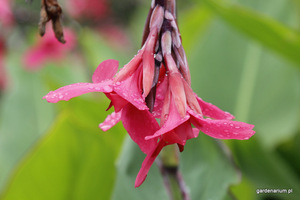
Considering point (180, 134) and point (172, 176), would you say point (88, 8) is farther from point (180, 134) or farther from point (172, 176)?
point (180, 134)

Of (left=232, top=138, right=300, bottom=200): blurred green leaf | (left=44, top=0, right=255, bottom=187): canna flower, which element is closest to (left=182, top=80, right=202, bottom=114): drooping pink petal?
(left=44, top=0, right=255, bottom=187): canna flower

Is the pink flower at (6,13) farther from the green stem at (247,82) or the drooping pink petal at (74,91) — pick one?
the drooping pink petal at (74,91)

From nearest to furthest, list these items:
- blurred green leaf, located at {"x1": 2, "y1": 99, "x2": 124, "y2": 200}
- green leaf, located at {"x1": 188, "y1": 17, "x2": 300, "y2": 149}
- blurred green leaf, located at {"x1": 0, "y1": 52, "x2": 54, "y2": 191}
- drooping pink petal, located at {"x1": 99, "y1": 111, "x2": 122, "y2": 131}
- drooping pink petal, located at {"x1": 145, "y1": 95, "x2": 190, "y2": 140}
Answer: drooping pink petal, located at {"x1": 145, "y1": 95, "x2": 190, "y2": 140} → drooping pink petal, located at {"x1": 99, "y1": 111, "x2": 122, "y2": 131} → blurred green leaf, located at {"x1": 2, "y1": 99, "x2": 124, "y2": 200} → green leaf, located at {"x1": 188, "y1": 17, "x2": 300, "y2": 149} → blurred green leaf, located at {"x1": 0, "y1": 52, "x2": 54, "y2": 191}

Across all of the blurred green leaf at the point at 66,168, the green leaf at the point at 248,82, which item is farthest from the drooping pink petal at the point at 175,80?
the green leaf at the point at 248,82

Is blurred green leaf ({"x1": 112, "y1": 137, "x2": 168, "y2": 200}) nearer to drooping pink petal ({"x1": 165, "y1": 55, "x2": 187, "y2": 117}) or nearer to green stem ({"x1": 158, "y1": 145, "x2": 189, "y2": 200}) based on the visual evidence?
green stem ({"x1": 158, "y1": 145, "x2": 189, "y2": 200})

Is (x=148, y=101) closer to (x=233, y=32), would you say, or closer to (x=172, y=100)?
(x=172, y=100)

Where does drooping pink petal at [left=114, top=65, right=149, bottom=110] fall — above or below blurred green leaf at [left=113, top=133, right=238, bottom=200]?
above

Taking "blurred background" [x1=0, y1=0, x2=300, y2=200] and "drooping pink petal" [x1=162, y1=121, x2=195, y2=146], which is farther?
"blurred background" [x1=0, y1=0, x2=300, y2=200]
